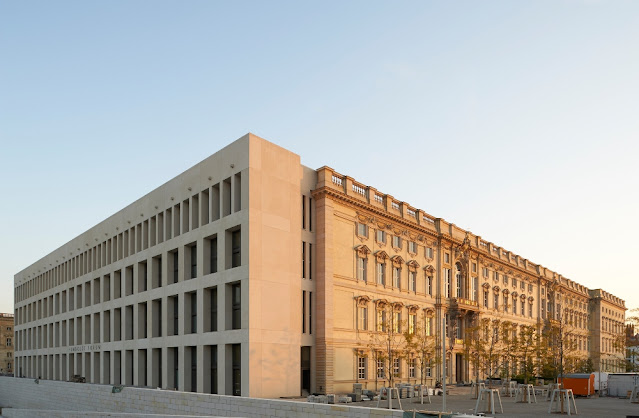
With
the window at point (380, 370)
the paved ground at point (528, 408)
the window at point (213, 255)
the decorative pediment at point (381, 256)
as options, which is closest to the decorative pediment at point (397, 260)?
the decorative pediment at point (381, 256)

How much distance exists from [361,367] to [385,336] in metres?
4.19

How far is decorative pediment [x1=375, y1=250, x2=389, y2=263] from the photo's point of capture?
184ft

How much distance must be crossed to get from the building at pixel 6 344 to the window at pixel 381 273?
13012 centimetres

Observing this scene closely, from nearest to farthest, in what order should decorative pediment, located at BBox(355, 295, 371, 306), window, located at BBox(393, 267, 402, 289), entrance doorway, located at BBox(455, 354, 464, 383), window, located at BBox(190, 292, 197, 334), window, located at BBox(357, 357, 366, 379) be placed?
window, located at BBox(190, 292, 197, 334)
window, located at BBox(357, 357, 366, 379)
decorative pediment, located at BBox(355, 295, 371, 306)
window, located at BBox(393, 267, 402, 289)
entrance doorway, located at BBox(455, 354, 464, 383)

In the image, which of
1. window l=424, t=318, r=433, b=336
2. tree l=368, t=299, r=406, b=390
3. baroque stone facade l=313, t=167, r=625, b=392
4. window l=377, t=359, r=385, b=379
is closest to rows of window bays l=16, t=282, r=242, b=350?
baroque stone facade l=313, t=167, r=625, b=392

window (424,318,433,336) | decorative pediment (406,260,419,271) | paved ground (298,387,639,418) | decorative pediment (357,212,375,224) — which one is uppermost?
decorative pediment (357,212,375,224)

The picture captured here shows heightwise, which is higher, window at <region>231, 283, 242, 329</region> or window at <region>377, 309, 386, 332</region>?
window at <region>231, 283, 242, 329</region>

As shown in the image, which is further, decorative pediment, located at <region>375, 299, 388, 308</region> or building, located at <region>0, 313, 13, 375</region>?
building, located at <region>0, 313, 13, 375</region>

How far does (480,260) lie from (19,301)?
76089mm

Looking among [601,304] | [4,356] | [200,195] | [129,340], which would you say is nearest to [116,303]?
[129,340]

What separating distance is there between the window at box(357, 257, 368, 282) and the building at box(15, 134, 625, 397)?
0.30 meters

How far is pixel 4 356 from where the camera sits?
155750mm

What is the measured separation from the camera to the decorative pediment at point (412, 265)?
60.6m

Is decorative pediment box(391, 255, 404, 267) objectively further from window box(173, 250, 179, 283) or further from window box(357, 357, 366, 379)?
window box(173, 250, 179, 283)
